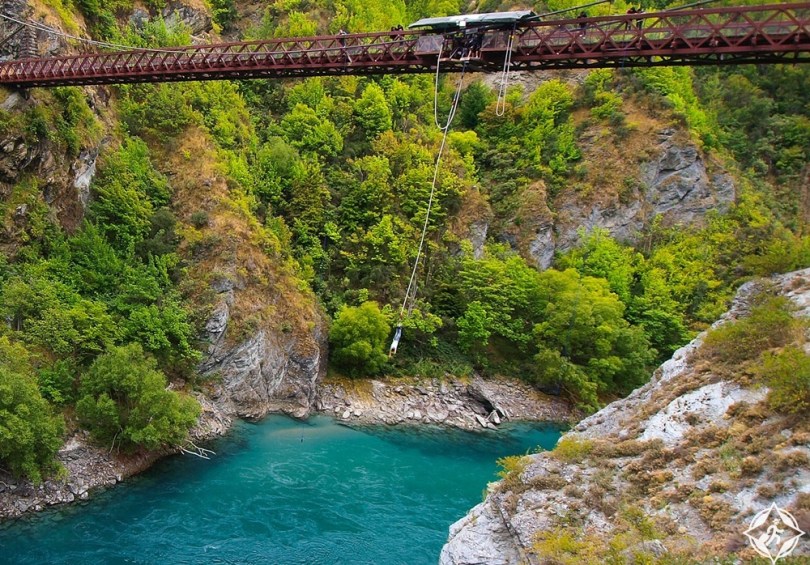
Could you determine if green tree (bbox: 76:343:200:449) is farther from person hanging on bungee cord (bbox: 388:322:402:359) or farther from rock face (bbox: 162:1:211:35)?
rock face (bbox: 162:1:211:35)

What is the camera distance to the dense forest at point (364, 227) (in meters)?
18.4

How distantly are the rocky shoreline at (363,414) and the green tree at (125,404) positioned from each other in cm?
69

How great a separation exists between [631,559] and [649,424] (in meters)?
3.86

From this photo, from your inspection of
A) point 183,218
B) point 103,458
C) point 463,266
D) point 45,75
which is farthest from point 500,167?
point 103,458

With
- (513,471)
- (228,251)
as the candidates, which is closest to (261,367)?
(228,251)

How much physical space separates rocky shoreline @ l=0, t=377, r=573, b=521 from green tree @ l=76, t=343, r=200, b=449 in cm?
69

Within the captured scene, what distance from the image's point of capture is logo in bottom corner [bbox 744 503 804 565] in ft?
23.0

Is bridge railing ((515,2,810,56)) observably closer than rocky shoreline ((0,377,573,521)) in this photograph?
Yes

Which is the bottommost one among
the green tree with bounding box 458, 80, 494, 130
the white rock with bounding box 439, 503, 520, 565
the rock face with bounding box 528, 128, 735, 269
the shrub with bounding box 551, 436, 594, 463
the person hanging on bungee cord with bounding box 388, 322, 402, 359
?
the white rock with bounding box 439, 503, 520, 565

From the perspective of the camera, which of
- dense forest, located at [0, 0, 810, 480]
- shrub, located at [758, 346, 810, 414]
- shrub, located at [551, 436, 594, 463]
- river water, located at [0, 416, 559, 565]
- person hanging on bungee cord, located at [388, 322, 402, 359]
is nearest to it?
shrub, located at [758, 346, 810, 414]

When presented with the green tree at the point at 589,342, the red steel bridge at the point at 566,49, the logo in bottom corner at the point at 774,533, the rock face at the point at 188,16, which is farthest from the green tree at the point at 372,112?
the logo in bottom corner at the point at 774,533

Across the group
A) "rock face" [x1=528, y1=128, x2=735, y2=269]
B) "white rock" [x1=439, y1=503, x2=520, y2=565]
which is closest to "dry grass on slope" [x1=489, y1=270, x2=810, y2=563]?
"white rock" [x1=439, y1=503, x2=520, y2=565]

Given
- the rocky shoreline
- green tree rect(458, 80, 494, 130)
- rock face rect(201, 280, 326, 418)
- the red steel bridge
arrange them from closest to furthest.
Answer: the red steel bridge
the rocky shoreline
rock face rect(201, 280, 326, 418)
green tree rect(458, 80, 494, 130)

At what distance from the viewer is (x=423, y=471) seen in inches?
838
